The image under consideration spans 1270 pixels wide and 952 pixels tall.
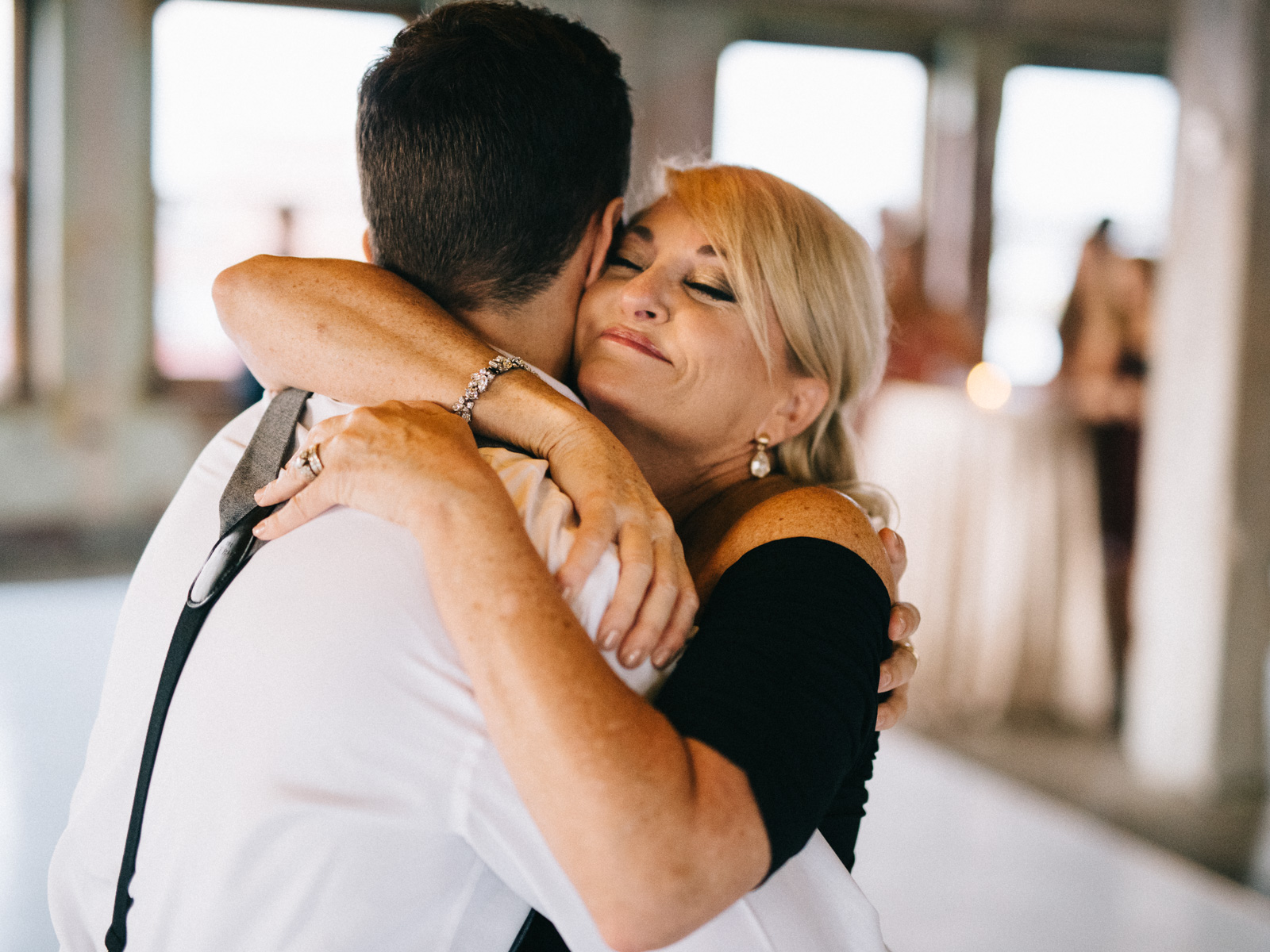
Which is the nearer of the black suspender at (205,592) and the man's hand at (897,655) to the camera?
the black suspender at (205,592)

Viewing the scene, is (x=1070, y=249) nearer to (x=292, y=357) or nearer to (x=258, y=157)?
(x=258, y=157)

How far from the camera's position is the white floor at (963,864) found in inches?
108

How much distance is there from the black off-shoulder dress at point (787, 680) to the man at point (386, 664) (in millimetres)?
62

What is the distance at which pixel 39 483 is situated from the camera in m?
6.88

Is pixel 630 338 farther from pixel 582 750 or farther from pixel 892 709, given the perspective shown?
pixel 582 750

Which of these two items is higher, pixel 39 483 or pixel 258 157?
pixel 258 157

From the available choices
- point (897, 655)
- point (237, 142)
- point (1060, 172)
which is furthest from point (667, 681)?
point (1060, 172)

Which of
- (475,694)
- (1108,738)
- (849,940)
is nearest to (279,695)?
(475,694)

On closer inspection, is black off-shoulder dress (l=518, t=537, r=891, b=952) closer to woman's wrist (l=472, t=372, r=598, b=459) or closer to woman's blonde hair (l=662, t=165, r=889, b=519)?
woman's wrist (l=472, t=372, r=598, b=459)

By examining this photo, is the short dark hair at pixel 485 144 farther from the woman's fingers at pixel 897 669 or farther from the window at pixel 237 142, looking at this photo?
the window at pixel 237 142

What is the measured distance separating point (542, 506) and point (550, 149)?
1.19 feet

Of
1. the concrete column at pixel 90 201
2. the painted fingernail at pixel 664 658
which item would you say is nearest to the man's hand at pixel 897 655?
the painted fingernail at pixel 664 658

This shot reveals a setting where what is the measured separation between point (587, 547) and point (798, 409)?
79 cm

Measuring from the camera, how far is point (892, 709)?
133 centimetres
